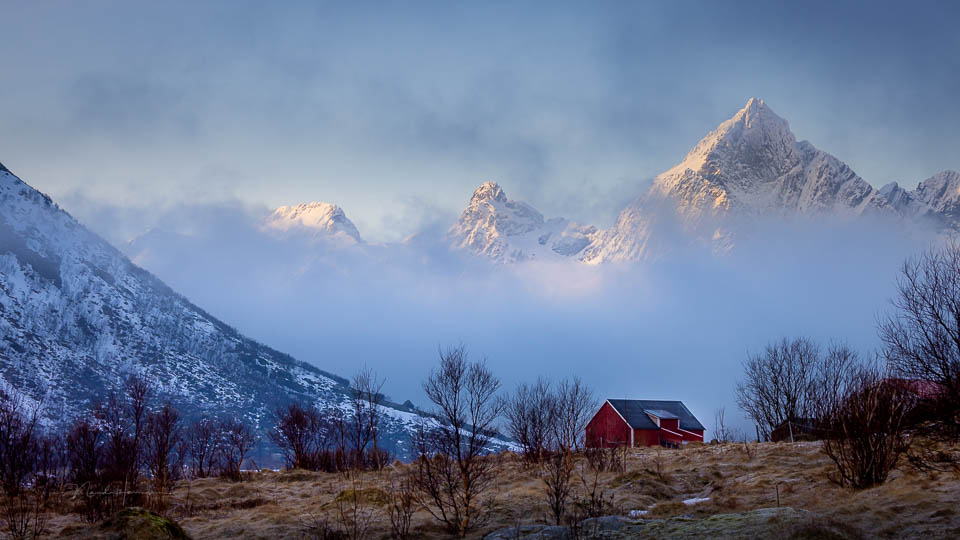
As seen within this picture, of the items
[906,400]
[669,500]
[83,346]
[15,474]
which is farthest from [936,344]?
[83,346]

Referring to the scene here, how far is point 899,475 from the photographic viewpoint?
1928cm

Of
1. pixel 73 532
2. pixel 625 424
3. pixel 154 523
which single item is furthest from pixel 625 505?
pixel 625 424

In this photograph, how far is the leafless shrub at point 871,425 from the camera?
1831cm

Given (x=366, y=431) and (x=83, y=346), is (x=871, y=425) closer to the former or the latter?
(x=366, y=431)

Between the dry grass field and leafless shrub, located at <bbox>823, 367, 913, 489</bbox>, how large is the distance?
649mm

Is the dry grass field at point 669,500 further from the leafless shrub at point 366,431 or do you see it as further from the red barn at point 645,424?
the red barn at point 645,424

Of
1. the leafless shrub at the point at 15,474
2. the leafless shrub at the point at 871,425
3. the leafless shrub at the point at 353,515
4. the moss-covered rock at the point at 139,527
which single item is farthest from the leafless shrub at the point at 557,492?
the leafless shrub at the point at 15,474

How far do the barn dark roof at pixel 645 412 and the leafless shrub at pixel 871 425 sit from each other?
1966 inches

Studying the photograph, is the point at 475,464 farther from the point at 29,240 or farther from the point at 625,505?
the point at 29,240

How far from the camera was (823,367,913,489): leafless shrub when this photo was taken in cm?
1831

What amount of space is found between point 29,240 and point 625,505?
753ft

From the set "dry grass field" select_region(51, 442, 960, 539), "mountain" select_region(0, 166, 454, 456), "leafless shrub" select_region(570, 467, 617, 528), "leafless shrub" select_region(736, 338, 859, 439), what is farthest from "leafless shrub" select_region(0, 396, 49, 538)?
"mountain" select_region(0, 166, 454, 456)

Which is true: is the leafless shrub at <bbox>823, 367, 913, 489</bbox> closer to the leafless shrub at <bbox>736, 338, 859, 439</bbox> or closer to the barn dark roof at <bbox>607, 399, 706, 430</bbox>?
the leafless shrub at <bbox>736, 338, 859, 439</bbox>

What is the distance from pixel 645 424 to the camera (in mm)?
68688
